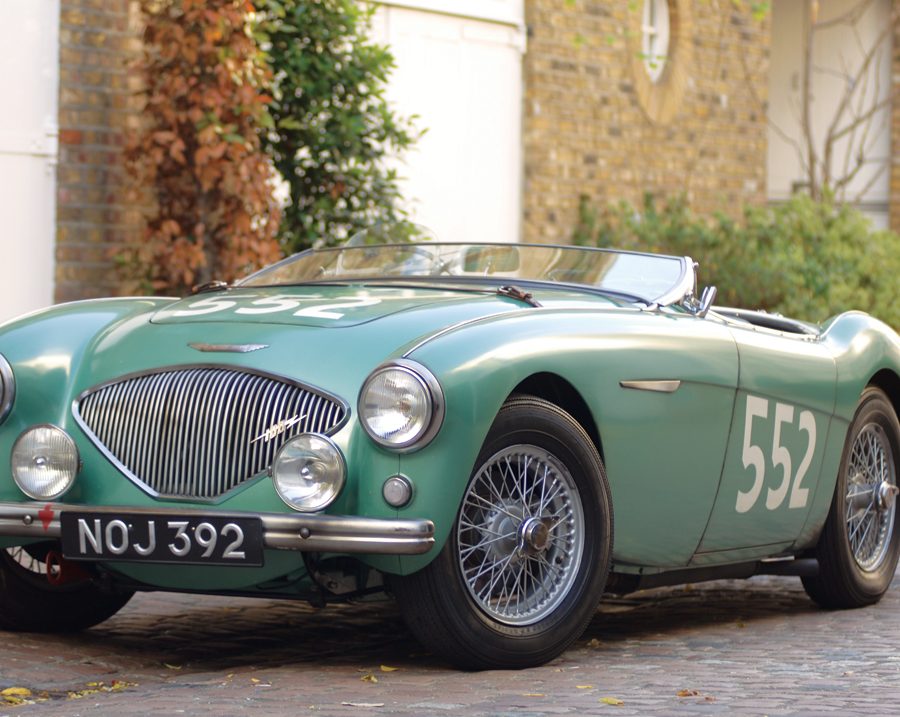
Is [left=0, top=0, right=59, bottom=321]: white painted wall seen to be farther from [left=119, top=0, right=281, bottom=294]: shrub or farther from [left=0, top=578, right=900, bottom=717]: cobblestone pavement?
[left=0, top=578, right=900, bottom=717]: cobblestone pavement

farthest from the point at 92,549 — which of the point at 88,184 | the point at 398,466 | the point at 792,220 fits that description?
the point at 792,220

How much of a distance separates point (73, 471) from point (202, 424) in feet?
1.40

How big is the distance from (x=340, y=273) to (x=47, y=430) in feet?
4.91

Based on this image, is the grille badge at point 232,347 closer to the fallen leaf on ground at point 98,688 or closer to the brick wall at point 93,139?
the fallen leaf on ground at point 98,688

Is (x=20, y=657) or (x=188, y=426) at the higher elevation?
(x=188, y=426)

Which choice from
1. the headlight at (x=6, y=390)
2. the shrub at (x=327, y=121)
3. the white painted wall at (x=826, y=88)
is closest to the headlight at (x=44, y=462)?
the headlight at (x=6, y=390)

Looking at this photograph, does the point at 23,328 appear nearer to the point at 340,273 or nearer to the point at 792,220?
the point at 340,273

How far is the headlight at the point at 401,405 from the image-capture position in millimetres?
4621

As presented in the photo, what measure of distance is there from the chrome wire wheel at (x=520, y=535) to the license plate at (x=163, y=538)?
58cm

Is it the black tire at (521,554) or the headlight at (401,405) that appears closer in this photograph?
the headlight at (401,405)

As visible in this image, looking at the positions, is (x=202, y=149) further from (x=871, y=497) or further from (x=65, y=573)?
(x=65, y=573)

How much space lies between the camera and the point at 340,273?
20.4ft

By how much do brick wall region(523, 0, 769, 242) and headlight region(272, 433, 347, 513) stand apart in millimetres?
9582

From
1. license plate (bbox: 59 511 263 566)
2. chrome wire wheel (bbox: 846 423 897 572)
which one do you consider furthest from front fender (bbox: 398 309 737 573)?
chrome wire wheel (bbox: 846 423 897 572)
